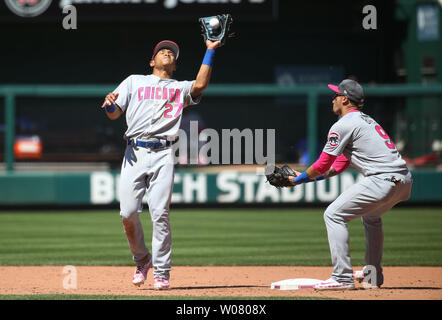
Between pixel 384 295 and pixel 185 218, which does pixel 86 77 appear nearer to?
pixel 185 218

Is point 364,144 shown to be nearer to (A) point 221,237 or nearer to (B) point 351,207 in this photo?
(B) point 351,207

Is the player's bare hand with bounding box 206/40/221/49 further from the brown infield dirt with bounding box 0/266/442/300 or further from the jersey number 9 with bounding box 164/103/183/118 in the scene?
the brown infield dirt with bounding box 0/266/442/300

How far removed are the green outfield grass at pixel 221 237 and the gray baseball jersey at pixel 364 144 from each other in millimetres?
2600

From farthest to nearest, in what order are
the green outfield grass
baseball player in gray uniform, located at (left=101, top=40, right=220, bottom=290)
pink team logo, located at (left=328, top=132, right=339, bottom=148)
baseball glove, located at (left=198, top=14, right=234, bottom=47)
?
the green outfield grass, baseball glove, located at (left=198, top=14, right=234, bottom=47), baseball player in gray uniform, located at (left=101, top=40, right=220, bottom=290), pink team logo, located at (left=328, top=132, right=339, bottom=148)

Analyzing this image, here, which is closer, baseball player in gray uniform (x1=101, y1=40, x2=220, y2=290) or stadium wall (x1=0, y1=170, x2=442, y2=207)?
baseball player in gray uniform (x1=101, y1=40, x2=220, y2=290)

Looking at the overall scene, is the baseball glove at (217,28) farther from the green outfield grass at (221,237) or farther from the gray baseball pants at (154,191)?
the green outfield grass at (221,237)

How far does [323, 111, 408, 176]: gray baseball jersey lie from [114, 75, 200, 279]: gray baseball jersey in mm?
1230

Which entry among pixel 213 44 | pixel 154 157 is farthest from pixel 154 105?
pixel 213 44

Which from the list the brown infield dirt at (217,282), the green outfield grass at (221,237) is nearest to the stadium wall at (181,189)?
the green outfield grass at (221,237)

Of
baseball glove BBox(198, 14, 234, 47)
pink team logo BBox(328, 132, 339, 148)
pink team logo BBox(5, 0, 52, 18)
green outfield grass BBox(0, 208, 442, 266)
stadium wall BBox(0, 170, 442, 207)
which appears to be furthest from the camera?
pink team logo BBox(5, 0, 52, 18)

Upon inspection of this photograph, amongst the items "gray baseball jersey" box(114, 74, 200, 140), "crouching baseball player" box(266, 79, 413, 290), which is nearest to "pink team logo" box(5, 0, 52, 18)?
"gray baseball jersey" box(114, 74, 200, 140)

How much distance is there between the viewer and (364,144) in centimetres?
608

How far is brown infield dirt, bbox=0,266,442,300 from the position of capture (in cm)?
607
